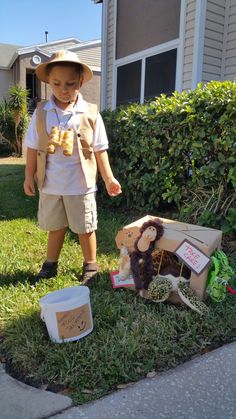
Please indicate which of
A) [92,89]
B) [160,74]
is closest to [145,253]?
[160,74]

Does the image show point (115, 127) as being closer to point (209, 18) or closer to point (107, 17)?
point (209, 18)

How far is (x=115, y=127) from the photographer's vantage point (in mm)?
5102

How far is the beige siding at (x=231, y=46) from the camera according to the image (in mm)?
6145

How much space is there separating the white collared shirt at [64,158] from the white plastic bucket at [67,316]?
88cm

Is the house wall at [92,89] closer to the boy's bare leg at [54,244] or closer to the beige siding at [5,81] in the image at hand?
the beige siding at [5,81]

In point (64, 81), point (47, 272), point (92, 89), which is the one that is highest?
point (92, 89)

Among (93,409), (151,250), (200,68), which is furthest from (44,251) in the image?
(200,68)

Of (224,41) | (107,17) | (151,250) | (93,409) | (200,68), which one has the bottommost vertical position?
(93,409)

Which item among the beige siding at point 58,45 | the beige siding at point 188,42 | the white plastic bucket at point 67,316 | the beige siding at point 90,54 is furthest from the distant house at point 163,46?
the beige siding at point 58,45

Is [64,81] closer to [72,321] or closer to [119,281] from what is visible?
[119,281]

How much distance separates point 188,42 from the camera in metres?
6.33

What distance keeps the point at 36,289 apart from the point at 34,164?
89 cm

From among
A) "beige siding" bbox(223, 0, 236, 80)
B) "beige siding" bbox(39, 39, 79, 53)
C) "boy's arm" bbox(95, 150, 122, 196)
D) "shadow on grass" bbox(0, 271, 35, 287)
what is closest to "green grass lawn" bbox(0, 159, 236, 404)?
"shadow on grass" bbox(0, 271, 35, 287)

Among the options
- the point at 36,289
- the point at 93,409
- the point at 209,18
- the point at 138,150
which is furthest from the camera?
the point at 209,18
